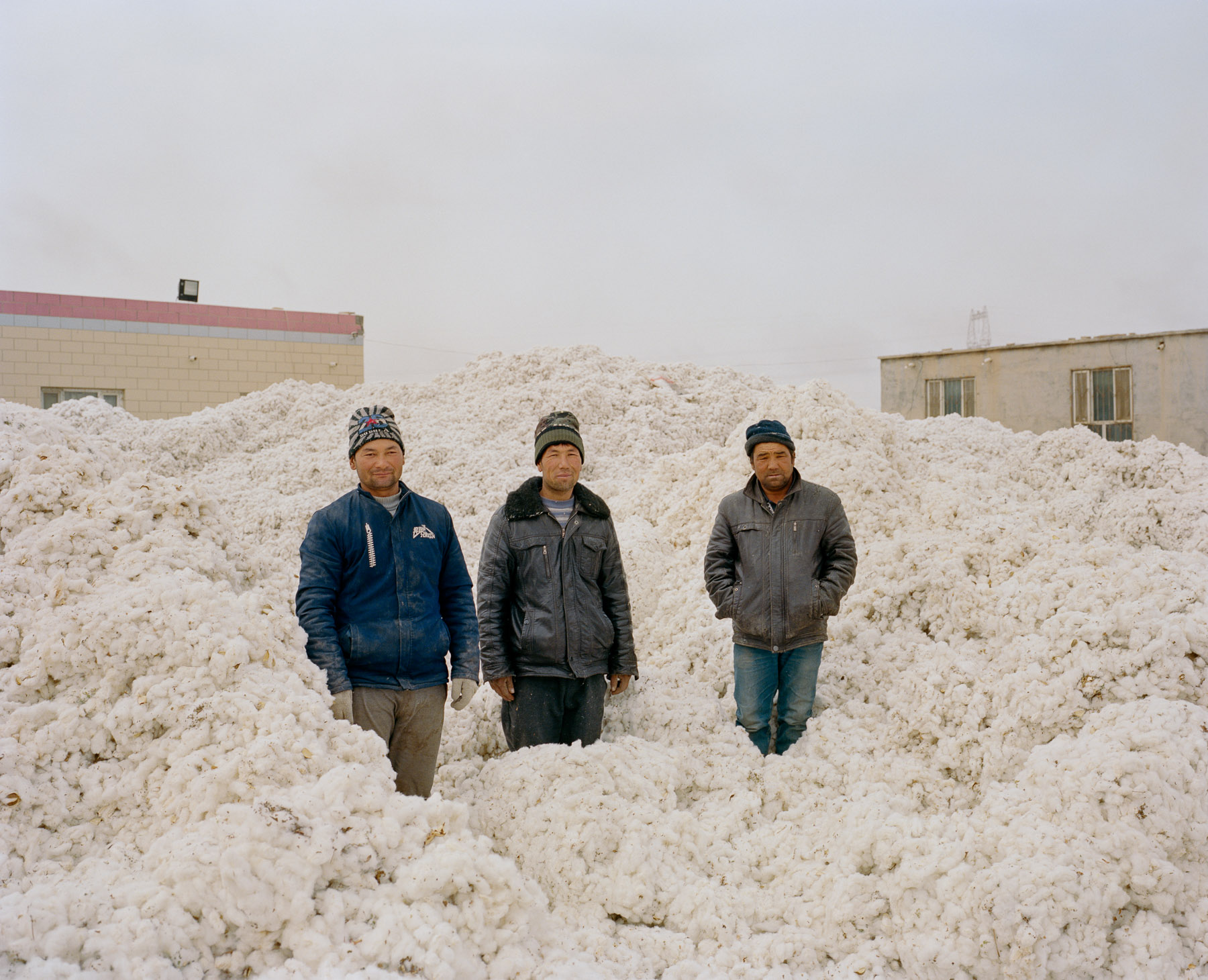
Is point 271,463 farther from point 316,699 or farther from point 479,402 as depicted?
point 316,699

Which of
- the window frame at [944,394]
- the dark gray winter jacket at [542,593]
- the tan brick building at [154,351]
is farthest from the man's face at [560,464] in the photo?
the tan brick building at [154,351]

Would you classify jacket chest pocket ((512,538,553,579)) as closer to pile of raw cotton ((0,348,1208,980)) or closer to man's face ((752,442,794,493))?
pile of raw cotton ((0,348,1208,980))

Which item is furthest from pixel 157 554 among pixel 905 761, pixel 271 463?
pixel 271 463

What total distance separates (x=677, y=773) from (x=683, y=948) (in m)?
0.86

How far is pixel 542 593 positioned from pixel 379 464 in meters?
0.86

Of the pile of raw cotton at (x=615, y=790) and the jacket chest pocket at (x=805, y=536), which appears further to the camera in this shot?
the jacket chest pocket at (x=805, y=536)

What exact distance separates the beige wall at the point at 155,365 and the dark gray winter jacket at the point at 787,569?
50.9ft

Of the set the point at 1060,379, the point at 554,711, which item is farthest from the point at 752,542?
the point at 1060,379

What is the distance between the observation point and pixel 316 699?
2605 millimetres

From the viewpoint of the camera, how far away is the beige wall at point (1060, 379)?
13.8 meters

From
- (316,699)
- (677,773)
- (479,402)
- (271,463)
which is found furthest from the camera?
(479,402)

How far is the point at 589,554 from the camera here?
3.34 meters

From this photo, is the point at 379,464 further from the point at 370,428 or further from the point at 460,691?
the point at 460,691

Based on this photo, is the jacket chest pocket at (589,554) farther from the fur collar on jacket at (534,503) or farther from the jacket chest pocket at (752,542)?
the jacket chest pocket at (752,542)
